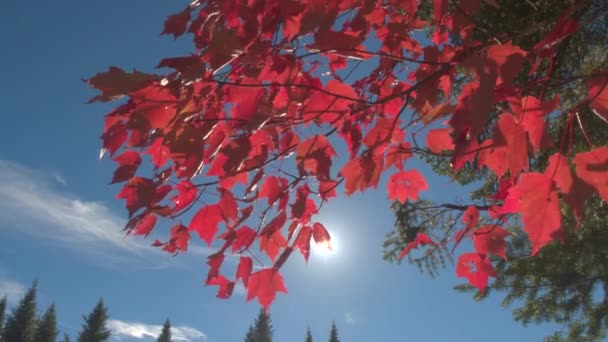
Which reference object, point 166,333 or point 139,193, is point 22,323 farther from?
point 139,193

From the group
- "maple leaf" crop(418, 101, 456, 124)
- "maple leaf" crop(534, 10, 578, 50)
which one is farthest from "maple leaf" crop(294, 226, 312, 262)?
"maple leaf" crop(534, 10, 578, 50)

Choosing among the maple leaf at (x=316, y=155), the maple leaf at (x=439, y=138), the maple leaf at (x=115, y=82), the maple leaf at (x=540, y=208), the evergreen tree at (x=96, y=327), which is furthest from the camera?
the evergreen tree at (x=96, y=327)

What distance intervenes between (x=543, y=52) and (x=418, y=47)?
0.68m

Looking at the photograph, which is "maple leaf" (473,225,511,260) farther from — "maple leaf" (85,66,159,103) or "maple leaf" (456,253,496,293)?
"maple leaf" (85,66,159,103)

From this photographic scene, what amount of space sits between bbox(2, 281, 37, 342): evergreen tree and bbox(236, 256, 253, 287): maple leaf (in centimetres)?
4424

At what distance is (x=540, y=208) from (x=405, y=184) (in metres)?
0.89

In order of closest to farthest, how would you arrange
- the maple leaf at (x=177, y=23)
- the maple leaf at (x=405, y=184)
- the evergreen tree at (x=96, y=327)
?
the maple leaf at (x=177, y=23) < the maple leaf at (x=405, y=184) < the evergreen tree at (x=96, y=327)

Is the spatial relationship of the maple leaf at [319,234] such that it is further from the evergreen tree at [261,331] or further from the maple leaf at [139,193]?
the evergreen tree at [261,331]

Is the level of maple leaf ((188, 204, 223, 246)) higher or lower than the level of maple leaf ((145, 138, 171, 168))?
lower

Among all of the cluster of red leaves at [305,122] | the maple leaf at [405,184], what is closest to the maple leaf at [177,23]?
the cluster of red leaves at [305,122]

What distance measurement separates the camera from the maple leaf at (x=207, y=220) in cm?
198

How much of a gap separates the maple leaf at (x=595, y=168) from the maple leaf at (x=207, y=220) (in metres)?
1.28

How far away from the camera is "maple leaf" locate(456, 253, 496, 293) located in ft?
7.14

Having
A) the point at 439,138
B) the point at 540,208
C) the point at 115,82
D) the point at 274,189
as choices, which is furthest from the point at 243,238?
the point at 540,208
